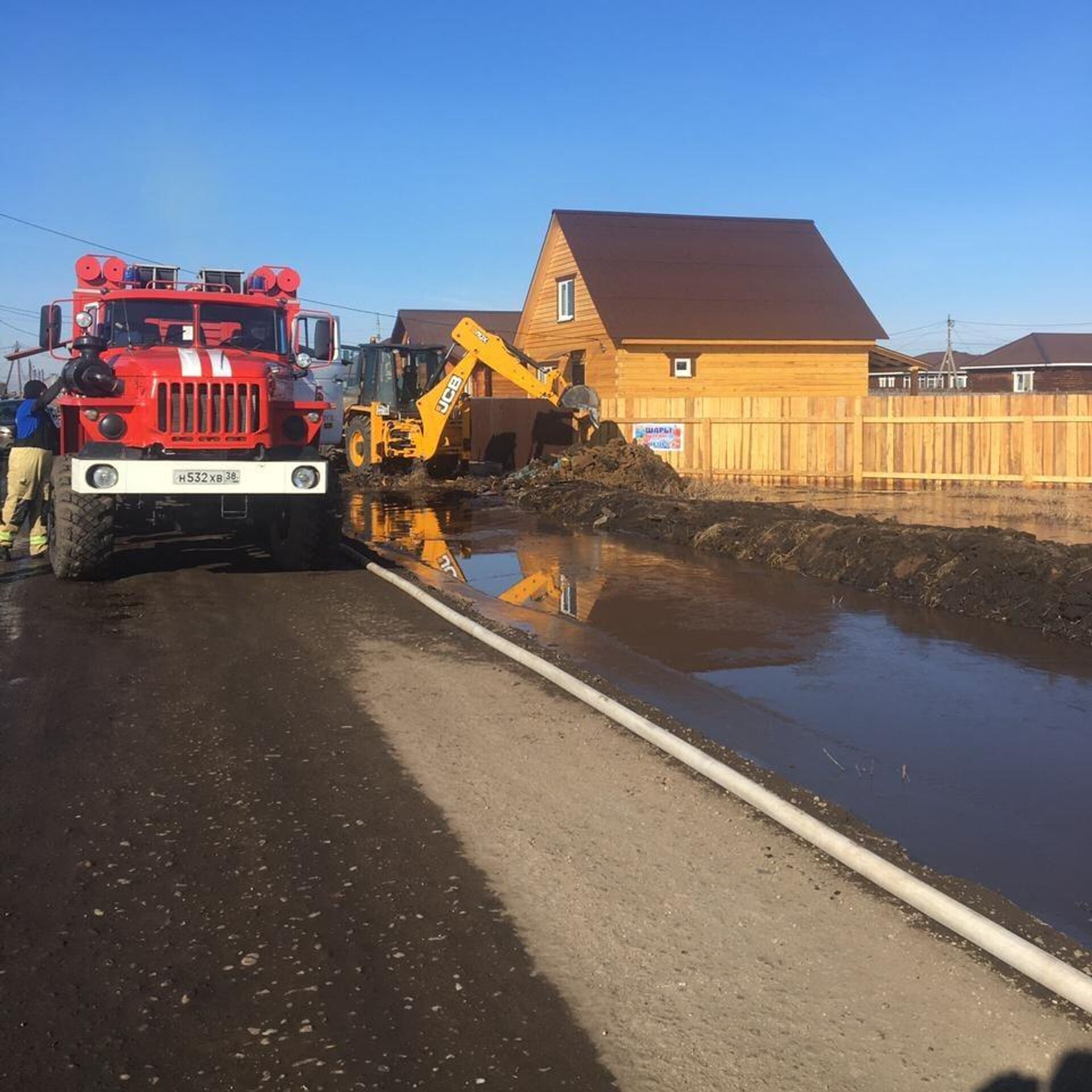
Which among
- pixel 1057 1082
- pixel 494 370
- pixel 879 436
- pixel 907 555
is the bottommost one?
pixel 1057 1082

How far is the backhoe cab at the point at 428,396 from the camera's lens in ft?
75.0

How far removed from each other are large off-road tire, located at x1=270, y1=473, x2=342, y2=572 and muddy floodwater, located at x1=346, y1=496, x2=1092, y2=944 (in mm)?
1112

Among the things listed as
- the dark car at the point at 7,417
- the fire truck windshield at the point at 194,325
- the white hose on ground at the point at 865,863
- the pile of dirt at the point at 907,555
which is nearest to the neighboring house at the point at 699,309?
the dark car at the point at 7,417

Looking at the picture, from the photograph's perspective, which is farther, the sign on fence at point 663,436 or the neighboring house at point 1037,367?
the neighboring house at point 1037,367

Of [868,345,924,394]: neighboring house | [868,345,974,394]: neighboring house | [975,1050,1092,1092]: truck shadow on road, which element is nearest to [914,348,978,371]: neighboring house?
[868,345,974,394]: neighboring house

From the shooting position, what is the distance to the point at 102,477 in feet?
34.0

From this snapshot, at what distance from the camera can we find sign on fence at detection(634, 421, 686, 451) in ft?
84.2

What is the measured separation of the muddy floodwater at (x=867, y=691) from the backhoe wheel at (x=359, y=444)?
464 inches

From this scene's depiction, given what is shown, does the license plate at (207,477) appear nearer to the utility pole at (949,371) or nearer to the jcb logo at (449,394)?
the jcb logo at (449,394)

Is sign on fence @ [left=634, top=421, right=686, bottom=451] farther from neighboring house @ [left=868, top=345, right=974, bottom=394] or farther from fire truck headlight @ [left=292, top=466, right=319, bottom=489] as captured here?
fire truck headlight @ [left=292, top=466, right=319, bottom=489]

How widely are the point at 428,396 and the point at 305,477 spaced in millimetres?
12417

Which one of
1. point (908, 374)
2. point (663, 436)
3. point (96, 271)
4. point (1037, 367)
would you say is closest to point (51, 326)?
point (96, 271)

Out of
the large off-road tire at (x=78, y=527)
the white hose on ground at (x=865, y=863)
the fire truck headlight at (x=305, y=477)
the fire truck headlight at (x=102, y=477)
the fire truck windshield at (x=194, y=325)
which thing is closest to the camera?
the white hose on ground at (x=865, y=863)

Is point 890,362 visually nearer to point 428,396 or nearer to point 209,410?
point 428,396
